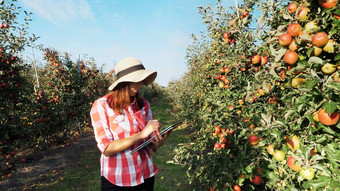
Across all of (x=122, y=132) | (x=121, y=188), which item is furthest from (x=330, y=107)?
(x=121, y=188)

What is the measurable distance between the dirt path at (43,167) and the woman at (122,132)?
4.09m

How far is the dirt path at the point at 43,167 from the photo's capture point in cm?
486

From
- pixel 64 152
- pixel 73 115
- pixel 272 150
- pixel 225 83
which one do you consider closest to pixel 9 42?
pixel 73 115

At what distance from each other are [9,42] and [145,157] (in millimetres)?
4621

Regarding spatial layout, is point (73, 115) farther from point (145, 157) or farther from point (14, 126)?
point (145, 157)

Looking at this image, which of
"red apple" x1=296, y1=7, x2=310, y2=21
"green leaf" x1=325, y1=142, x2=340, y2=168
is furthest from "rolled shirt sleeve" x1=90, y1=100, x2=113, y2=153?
"red apple" x1=296, y1=7, x2=310, y2=21

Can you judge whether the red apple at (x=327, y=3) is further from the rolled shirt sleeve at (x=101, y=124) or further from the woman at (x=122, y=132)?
the rolled shirt sleeve at (x=101, y=124)

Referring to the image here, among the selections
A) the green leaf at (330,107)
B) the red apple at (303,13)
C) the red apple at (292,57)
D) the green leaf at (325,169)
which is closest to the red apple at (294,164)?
the green leaf at (325,169)

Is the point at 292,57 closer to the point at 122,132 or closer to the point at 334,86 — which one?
the point at 334,86

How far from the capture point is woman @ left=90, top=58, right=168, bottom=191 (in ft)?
5.77

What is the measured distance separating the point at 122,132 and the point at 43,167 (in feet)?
17.8

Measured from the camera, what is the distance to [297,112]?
128 cm

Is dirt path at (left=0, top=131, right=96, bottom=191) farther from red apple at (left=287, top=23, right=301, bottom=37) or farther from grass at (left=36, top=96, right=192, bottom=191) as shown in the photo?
red apple at (left=287, top=23, right=301, bottom=37)

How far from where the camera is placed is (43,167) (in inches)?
228
